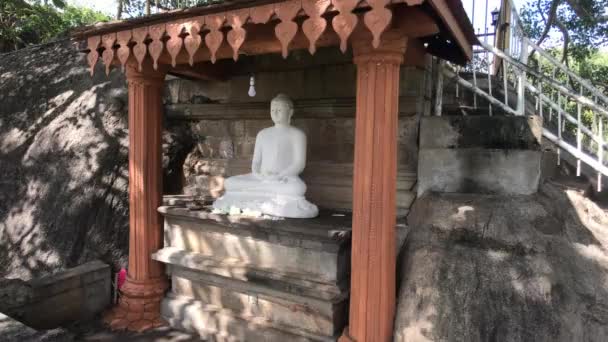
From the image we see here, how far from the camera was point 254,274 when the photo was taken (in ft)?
11.6

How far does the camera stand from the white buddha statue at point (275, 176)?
3.74m

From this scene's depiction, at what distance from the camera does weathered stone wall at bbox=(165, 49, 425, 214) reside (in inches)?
154

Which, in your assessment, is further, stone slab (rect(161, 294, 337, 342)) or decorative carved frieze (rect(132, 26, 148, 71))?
stone slab (rect(161, 294, 337, 342))

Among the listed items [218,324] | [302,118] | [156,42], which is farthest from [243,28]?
[218,324]

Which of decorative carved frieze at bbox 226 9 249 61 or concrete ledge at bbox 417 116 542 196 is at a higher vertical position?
decorative carved frieze at bbox 226 9 249 61

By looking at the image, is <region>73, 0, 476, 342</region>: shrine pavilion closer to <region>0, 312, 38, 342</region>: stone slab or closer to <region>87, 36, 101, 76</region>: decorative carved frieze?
<region>87, 36, 101, 76</region>: decorative carved frieze

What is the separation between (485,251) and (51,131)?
5.69m

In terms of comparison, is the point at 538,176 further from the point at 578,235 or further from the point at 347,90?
the point at 347,90

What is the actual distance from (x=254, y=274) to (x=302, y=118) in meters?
1.88

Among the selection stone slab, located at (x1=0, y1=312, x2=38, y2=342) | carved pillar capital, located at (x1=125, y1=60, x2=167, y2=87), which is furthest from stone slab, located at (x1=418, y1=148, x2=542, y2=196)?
stone slab, located at (x1=0, y1=312, x2=38, y2=342)

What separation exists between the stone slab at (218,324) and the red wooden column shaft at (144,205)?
214 millimetres

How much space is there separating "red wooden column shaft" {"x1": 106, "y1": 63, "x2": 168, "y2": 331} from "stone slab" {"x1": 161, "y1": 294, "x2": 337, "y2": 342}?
0.21 meters

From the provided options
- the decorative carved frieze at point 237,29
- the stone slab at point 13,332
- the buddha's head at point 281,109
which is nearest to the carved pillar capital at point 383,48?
the decorative carved frieze at point 237,29

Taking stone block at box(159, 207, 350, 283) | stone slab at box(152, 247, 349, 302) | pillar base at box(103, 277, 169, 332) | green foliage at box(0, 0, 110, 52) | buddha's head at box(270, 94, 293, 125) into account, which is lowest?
pillar base at box(103, 277, 169, 332)
